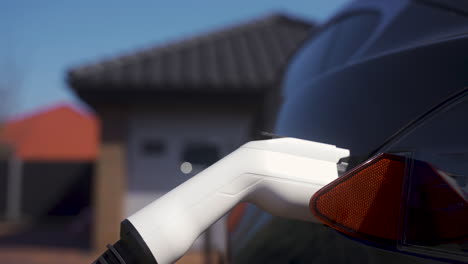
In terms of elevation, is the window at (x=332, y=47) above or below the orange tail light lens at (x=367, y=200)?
above

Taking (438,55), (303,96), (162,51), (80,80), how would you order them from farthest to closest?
(162,51) < (80,80) < (303,96) < (438,55)

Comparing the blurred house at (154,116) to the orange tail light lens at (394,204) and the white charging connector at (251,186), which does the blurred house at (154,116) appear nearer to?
the white charging connector at (251,186)

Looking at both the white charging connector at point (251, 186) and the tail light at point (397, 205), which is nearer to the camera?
the tail light at point (397, 205)

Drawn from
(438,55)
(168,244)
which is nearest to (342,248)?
(168,244)

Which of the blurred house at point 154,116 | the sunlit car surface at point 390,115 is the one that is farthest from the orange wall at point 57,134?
the sunlit car surface at point 390,115

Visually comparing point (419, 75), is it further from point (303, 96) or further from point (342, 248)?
point (303, 96)

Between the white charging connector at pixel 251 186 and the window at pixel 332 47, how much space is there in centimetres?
59

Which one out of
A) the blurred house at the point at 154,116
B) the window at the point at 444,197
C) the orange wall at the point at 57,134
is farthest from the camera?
the orange wall at the point at 57,134

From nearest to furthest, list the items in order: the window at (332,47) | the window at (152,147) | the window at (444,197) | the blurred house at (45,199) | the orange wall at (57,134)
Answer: the window at (444,197) → the window at (332,47) → the window at (152,147) → the blurred house at (45,199) → the orange wall at (57,134)

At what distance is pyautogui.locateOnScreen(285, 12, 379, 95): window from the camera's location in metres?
1.57

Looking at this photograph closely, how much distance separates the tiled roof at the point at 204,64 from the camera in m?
9.59

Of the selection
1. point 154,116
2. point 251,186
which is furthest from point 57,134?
point 251,186

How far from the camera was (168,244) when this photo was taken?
3.04ft

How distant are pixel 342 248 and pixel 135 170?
29.7ft
